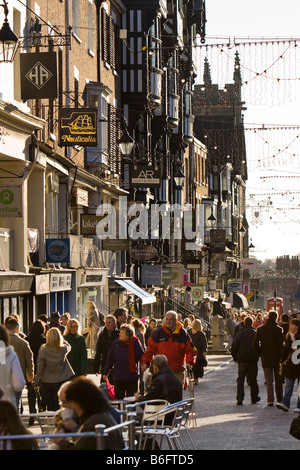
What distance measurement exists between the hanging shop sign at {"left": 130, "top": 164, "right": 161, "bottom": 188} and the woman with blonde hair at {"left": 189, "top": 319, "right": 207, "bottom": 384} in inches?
653

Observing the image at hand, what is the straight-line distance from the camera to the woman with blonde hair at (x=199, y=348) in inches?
961

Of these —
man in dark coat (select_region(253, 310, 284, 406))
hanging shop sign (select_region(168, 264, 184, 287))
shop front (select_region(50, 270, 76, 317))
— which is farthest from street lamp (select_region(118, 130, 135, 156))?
hanging shop sign (select_region(168, 264, 184, 287))

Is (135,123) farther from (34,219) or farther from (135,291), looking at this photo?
(34,219)

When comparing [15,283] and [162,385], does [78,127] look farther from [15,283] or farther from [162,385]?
[162,385]

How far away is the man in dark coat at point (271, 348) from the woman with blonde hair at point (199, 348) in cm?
379

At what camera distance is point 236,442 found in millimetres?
14852

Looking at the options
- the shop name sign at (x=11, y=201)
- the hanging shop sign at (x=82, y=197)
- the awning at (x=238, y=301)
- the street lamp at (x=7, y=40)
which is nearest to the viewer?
the street lamp at (x=7, y=40)

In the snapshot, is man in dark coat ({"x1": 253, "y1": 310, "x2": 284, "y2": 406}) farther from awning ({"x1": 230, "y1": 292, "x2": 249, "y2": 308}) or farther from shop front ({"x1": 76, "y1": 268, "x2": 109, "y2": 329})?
awning ({"x1": 230, "y1": 292, "x2": 249, "y2": 308})

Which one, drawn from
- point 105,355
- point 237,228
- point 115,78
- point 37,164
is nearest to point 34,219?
point 37,164

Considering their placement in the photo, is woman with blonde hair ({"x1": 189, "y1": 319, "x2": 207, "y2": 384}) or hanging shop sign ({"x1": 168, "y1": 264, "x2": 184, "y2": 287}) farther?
hanging shop sign ({"x1": 168, "y1": 264, "x2": 184, "y2": 287})

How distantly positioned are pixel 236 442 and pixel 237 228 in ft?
302

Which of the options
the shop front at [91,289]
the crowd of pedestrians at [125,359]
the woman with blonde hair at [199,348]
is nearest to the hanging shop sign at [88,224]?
the shop front at [91,289]

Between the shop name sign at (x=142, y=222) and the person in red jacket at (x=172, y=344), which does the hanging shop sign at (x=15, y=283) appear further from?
the shop name sign at (x=142, y=222)

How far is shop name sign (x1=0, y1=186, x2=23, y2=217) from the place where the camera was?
1024 inches
